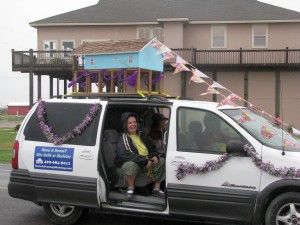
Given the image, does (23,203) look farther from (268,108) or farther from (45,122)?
(268,108)

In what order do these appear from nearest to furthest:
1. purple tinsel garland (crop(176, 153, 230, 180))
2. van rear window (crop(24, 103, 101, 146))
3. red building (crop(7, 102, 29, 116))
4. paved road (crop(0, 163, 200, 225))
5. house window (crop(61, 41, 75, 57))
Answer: purple tinsel garland (crop(176, 153, 230, 180)) < van rear window (crop(24, 103, 101, 146)) < paved road (crop(0, 163, 200, 225)) < house window (crop(61, 41, 75, 57)) < red building (crop(7, 102, 29, 116))

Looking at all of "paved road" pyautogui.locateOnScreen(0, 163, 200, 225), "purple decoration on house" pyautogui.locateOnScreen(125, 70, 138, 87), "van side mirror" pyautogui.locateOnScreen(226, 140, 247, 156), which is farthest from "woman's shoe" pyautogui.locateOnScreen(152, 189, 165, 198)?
"purple decoration on house" pyautogui.locateOnScreen(125, 70, 138, 87)

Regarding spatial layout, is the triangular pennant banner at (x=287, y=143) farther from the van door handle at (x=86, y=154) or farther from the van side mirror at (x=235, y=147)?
the van door handle at (x=86, y=154)

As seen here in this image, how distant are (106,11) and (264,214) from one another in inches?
1184

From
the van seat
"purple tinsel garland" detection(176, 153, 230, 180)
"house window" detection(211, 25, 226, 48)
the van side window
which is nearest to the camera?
"purple tinsel garland" detection(176, 153, 230, 180)

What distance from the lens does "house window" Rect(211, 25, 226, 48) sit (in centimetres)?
3203

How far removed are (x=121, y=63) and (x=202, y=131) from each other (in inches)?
86.0

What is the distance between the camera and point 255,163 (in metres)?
5.60

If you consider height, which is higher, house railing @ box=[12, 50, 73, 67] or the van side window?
house railing @ box=[12, 50, 73, 67]

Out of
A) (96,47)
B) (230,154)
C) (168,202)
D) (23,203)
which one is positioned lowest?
(23,203)

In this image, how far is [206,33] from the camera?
32.1 m

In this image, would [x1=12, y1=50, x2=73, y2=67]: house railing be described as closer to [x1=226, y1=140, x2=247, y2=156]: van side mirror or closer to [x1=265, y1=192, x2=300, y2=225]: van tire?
[x1=226, y1=140, x2=247, y2=156]: van side mirror

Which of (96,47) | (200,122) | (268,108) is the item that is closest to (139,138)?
(200,122)

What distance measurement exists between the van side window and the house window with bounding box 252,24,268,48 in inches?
1056
